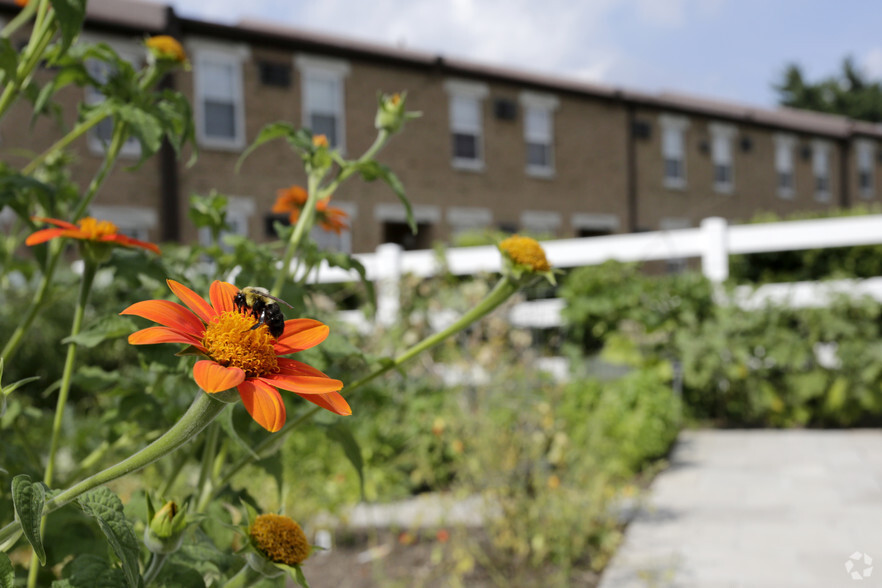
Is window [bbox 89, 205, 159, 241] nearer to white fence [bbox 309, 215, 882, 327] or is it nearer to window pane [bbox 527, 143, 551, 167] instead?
white fence [bbox 309, 215, 882, 327]

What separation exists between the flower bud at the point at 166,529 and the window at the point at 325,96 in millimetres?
11769

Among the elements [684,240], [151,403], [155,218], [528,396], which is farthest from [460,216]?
[151,403]

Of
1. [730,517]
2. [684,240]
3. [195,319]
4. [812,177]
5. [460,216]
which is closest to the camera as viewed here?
[195,319]

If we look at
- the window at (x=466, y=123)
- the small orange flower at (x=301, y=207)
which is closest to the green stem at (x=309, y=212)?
the small orange flower at (x=301, y=207)

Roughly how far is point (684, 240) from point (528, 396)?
10.3ft

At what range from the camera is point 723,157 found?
18266 mm

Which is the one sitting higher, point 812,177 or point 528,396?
point 812,177

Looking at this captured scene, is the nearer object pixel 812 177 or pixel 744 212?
pixel 744 212

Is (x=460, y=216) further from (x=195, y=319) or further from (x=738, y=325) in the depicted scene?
(x=195, y=319)

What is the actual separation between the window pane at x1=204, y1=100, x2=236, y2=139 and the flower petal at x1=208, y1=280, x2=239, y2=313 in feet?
37.2

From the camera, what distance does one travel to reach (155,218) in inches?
410

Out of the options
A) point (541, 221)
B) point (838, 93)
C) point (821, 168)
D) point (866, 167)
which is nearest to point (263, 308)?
point (541, 221)

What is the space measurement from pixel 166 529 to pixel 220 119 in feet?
37.6

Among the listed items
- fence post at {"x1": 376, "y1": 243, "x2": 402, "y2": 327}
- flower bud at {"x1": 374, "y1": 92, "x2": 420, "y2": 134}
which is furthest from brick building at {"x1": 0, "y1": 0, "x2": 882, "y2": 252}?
flower bud at {"x1": 374, "y1": 92, "x2": 420, "y2": 134}
